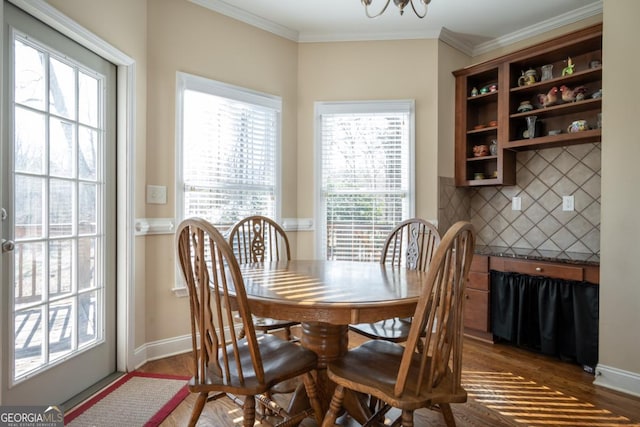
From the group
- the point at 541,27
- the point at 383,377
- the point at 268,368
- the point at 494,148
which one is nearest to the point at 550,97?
the point at 494,148

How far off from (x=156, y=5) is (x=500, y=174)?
300 centimetres

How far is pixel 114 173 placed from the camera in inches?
93.0

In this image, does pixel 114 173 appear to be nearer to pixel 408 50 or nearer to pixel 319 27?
pixel 319 27

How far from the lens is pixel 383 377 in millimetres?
1311

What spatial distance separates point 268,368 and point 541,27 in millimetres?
3518

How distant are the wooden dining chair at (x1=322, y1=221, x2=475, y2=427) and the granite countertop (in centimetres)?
179

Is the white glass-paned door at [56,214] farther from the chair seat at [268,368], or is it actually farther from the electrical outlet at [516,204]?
the electrical outlet at [516,204]

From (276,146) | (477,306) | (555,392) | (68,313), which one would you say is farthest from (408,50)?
(68,313)

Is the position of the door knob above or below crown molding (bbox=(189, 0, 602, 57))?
below

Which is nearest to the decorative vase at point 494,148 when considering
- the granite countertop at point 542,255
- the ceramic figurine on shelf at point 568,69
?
the ceramic figurine on shelf at point 568,69

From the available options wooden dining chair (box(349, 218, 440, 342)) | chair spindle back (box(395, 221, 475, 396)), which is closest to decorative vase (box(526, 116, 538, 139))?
wooden dining chair (box(349, 218, 440, 342))

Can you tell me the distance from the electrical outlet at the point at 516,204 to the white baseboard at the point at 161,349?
296 cm

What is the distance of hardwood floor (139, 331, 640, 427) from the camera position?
186 cm

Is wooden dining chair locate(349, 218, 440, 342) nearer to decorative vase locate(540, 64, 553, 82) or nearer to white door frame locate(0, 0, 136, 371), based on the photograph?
white door frame locate(0, 0, 136, 371)
